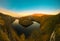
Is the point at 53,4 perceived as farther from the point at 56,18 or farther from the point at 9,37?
the point at 9,37

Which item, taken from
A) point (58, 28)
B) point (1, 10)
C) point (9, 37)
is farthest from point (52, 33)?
point (1, 10)

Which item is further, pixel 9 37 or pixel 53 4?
pixel 53 4

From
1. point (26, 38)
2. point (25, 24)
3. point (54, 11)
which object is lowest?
point (26, 38)

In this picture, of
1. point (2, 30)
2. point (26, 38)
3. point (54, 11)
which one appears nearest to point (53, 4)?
point (54, 11)

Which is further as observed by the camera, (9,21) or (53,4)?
(53,4)

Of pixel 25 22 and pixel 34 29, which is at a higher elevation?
pixel 25 22

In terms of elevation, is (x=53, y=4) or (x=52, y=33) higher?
(x=53, y=4)

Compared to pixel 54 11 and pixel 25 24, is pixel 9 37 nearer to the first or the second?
pixel 25 24

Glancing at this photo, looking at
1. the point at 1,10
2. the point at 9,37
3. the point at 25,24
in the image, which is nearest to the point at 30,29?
the point at 25,24

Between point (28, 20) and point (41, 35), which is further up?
point (28, 20)
